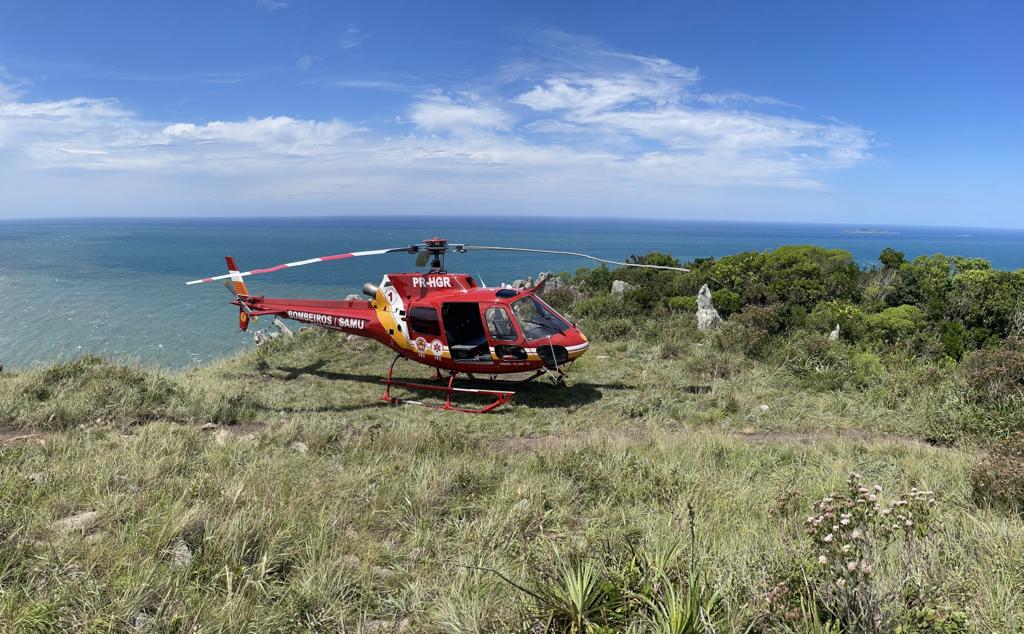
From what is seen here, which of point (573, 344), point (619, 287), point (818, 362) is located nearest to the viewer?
A: point (573, 344)

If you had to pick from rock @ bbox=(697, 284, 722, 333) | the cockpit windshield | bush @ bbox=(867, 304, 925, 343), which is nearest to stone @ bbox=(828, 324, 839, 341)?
bush @ bbox=(867, 304, 925, 343)

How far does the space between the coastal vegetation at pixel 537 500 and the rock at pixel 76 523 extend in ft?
0.09

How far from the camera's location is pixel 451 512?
4.52 metres

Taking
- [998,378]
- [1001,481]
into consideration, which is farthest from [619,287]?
[1001,481]

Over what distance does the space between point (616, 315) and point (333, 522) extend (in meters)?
12.3

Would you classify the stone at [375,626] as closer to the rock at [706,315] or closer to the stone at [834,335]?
the rock at [706,315]

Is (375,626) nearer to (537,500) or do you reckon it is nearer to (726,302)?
(537,500)

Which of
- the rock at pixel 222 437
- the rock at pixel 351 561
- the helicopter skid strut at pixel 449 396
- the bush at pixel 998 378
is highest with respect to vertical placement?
the bush at pixel 998 378

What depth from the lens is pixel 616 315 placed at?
15344mm

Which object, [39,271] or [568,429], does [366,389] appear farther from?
[39,271]

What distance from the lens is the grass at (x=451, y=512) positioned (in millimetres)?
2822

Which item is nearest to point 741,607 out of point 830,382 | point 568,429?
point 568,429

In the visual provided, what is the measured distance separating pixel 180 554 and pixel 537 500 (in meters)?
2.72

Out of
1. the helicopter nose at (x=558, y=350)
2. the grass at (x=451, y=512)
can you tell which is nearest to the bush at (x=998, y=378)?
the grass at (x=451, y=512)
